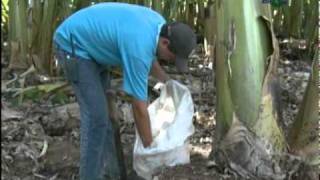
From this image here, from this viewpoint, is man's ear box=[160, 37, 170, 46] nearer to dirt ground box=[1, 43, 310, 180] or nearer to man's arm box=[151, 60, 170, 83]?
man's arm box=[151, 60, 170, 83]

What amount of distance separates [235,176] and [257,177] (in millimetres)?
107

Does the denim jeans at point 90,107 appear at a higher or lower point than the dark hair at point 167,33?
lower

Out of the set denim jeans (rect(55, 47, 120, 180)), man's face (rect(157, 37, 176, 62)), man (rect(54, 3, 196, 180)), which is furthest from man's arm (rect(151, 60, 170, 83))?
man's face (rect(157, 37, 176, 62))

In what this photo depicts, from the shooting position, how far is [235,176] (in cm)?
309

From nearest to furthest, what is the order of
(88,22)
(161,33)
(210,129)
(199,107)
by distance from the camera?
(161,33), (88,22), (210,129), (199,107)

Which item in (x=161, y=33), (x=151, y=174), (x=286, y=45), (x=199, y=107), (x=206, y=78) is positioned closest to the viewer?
(x=161, y=33)

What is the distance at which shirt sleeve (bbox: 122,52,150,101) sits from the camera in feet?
9.08

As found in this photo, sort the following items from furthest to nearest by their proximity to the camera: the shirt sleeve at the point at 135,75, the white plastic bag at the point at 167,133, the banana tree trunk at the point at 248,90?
1. the white plastic bag at the point at 167,133
2. the banana tree trunk at the point at 248,90
3. the shirt sleeve at the point at 135,75

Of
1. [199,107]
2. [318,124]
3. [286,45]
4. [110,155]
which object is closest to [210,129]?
[199,107]

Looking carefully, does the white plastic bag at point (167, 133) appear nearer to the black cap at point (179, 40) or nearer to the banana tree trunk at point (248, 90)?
the banana tree trunk at point (248, 90)

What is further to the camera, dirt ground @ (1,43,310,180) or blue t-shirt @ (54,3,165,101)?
dirt ground @ (1,43,310,180)

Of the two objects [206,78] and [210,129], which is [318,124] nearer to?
[210,129]

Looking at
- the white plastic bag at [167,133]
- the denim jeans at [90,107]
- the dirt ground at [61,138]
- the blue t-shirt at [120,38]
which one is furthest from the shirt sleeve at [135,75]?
the dirt ground at [61,138]

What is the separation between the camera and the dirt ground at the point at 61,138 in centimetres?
341
